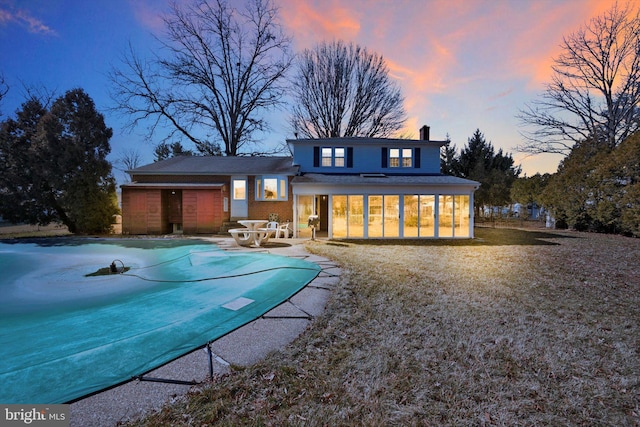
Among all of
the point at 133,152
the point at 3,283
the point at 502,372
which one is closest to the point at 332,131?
the point at 3,283

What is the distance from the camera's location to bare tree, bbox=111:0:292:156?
23156mm

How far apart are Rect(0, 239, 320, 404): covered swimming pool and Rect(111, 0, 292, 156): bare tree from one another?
58.0 feet

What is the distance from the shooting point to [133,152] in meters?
37.2

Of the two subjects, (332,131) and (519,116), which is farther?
(332,131)

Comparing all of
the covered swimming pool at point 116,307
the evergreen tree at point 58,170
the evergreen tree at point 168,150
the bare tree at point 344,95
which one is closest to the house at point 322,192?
the evergreen tree at point 58,170

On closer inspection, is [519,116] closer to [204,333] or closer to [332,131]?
[332,131]

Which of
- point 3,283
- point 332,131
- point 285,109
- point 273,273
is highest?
point 285,109

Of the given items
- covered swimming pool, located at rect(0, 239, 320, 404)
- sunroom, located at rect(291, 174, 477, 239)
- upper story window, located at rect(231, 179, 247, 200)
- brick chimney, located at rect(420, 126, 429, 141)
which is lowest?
covered swimming pool, located at rect(0, 239, 320, 404)

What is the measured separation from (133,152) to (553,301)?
45846 mm

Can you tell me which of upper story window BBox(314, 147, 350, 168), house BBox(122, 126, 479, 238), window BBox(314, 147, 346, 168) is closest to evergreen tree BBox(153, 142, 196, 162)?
house BBox(122, 126, 479, 238)

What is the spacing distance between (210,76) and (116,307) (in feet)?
83.7

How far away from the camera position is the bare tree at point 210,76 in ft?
76.0

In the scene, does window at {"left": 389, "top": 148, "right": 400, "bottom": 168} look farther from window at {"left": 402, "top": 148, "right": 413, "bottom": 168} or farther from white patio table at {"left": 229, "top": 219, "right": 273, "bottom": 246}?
white patio table at {"left": 229, "top": 219, "right": 273, "bottom": 246}

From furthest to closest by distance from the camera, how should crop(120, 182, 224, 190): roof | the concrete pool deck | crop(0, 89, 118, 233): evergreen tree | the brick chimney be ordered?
the brick chimney → crop(0, 89, 118, 233): evergreen tree → crop(120, 182, 224, 190): roof → the concrete pool deck
